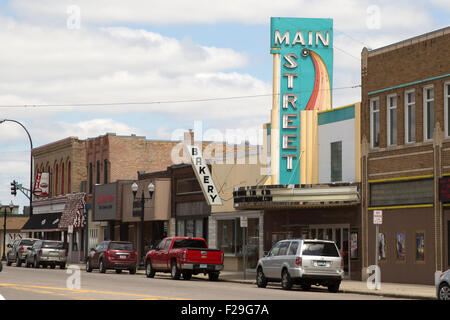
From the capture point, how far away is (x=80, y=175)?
70.3m

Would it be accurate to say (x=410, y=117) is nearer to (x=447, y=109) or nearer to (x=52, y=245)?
(x=447, y=109)

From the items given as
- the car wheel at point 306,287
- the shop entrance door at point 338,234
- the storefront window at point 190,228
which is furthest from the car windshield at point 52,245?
the car wheel at point 306,287

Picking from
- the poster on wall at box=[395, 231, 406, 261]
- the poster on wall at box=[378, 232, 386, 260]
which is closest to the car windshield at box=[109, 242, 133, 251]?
the poster on wall at box=[378, 232, 386, 260]

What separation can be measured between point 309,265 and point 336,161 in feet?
34.3

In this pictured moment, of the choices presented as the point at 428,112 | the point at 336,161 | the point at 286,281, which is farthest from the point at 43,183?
the point at 286,281

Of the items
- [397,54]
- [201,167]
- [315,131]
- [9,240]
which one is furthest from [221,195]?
[9,240]

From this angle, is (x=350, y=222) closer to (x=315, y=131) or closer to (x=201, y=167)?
(x=315, y=131)

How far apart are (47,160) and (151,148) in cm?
1464

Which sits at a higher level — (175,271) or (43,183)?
(43,183)

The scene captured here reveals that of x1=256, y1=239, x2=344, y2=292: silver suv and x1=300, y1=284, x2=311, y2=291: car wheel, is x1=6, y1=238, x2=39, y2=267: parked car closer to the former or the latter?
x1=300, y1=284, x2=311, y2=291: car wheel

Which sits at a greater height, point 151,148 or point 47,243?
point 151,148

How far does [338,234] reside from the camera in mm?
39625

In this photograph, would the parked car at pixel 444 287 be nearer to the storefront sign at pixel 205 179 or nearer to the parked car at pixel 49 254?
the storefront sign at pixel 205 179

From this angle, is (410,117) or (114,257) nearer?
(410,117)
